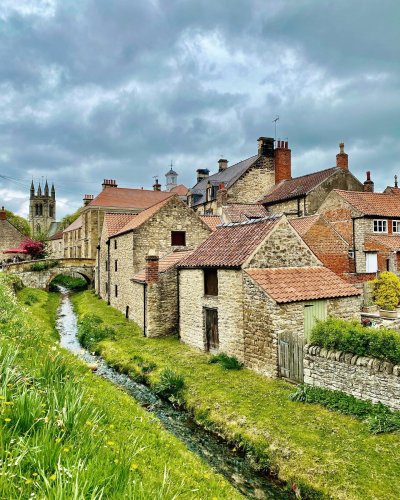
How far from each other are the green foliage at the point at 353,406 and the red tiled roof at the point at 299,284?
10.6 feet

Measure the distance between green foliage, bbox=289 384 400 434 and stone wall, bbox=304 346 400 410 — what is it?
187 mm

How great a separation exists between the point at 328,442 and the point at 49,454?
7183 millimetres

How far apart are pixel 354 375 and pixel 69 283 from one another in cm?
4969

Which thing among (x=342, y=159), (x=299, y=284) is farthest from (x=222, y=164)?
(x=299, y=284)

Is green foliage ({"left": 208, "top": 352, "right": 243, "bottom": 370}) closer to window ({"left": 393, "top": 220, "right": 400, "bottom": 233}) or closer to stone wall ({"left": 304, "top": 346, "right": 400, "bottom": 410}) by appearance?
stone wall ({"left": 304, "top": 346, "right": 400, "bottom": 410})

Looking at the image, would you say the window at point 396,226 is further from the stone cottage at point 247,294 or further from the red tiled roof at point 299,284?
the red tiled roof at point 299,284

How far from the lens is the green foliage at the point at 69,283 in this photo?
51513 millimetres

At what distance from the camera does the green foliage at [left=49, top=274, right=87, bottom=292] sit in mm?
51513

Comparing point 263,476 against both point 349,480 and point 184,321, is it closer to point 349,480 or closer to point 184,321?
point 349,480

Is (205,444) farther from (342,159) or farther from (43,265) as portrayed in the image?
(43,265)

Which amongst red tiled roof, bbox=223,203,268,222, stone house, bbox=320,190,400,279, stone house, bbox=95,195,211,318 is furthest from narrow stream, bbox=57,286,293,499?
red tiled roof, bbox=223,203,268,222

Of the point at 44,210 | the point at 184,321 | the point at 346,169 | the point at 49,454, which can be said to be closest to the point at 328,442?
the point at 49,454

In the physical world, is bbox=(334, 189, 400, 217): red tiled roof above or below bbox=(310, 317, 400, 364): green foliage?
above

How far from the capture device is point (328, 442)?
9.29 m
